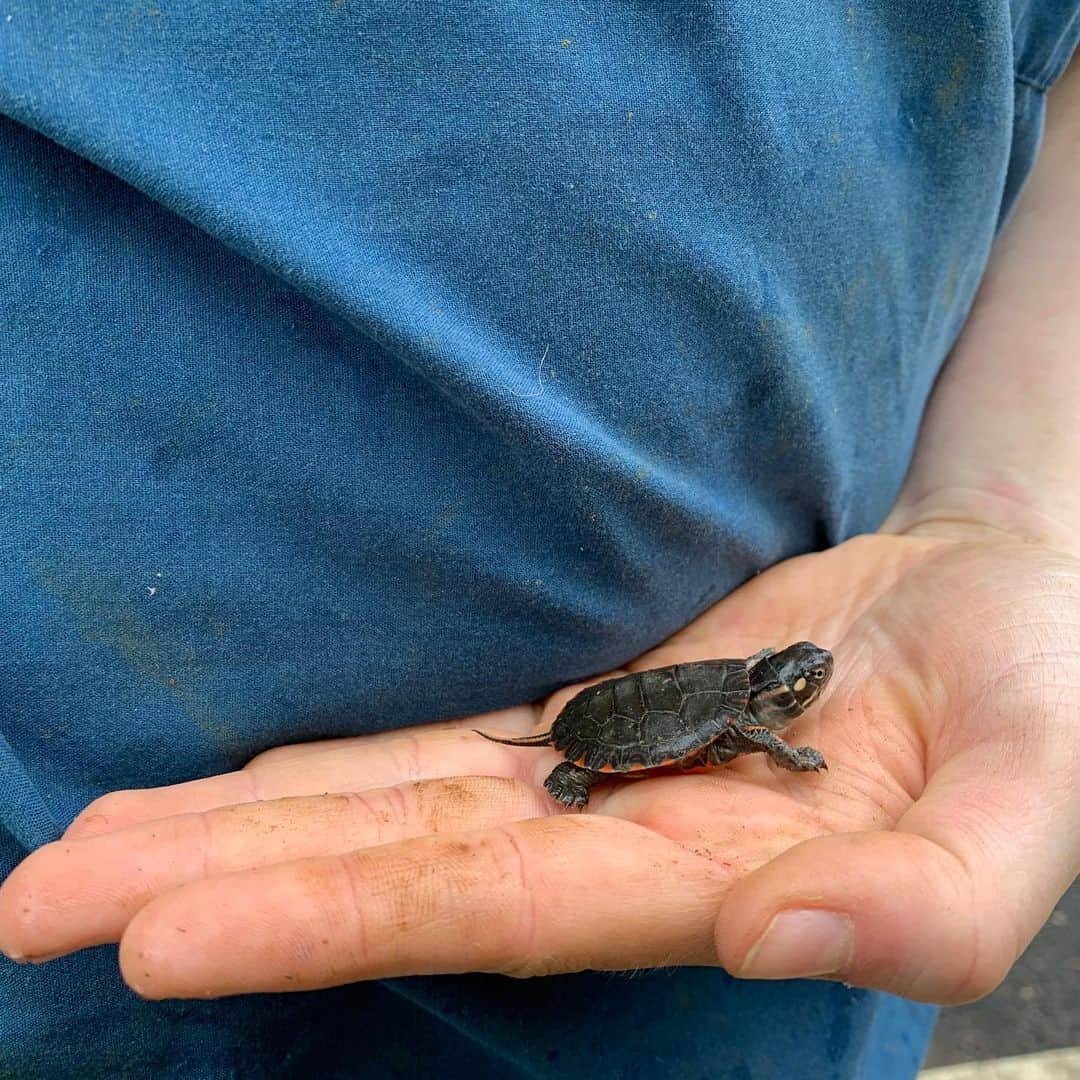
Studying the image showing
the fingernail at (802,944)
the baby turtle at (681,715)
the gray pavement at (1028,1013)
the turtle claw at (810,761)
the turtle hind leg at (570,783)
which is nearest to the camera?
the fingernail at (802,944)

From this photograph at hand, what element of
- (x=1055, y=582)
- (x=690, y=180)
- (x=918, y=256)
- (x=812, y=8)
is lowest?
(x=1055, y=582)

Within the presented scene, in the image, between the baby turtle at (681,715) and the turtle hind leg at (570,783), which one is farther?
the baby turtle at (681,715)

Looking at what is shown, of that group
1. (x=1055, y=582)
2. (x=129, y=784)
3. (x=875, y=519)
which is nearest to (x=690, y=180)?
(x=1055, y=582)

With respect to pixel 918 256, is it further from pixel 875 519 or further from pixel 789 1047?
pixel 789 1047

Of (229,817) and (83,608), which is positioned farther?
(83,608)

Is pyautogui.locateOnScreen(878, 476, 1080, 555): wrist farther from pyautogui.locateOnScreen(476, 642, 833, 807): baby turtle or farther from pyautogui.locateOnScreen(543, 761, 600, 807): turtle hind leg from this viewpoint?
pyautogui.locateOnScreen(543, 761, 600, 807): turtle hind leg

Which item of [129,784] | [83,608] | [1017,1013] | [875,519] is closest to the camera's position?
[83,608]

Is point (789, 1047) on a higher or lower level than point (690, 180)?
lower

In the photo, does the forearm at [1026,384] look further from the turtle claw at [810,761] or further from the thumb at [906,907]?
the thumb at [906,907]

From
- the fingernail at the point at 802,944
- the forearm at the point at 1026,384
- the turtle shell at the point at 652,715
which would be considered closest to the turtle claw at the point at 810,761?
the turtle shell at the point at 652,715
